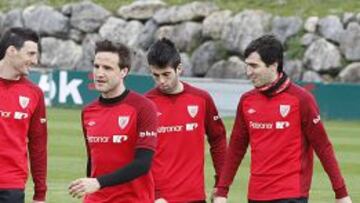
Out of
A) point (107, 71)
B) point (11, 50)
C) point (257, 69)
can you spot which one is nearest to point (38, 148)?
point (11, 50)

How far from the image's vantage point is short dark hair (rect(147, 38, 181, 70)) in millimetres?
8930

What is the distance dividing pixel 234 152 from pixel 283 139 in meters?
0.49

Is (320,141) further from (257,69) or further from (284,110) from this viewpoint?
(257,69)

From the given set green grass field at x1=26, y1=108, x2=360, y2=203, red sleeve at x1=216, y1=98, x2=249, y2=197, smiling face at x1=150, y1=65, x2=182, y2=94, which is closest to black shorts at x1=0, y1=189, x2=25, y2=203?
smiling face at x1=150, y1=65, x2=182, y2=94

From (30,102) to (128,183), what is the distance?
122cm

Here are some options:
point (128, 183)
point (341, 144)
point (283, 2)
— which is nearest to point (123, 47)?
point (128, 183)

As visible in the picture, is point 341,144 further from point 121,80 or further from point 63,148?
point 121,80

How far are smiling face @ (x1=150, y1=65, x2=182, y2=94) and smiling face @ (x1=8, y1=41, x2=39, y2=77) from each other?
94 centimetres

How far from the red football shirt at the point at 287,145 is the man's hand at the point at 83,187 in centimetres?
178

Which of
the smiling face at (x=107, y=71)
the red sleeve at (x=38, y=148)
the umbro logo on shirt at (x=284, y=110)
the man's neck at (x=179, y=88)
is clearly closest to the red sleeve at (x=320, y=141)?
the umbro logo on shirt at (x=284, y=110)

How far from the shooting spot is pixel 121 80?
779cm

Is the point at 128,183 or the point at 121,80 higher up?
the point at 121,80

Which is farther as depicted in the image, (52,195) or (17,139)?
(52,195)

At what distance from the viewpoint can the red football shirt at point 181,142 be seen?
30.6 feet
